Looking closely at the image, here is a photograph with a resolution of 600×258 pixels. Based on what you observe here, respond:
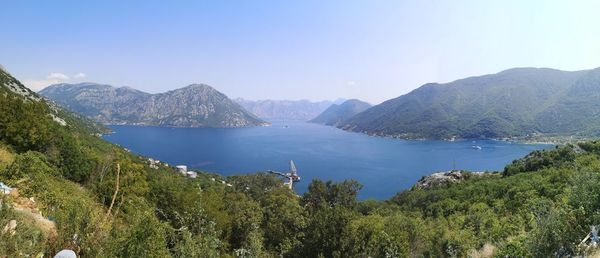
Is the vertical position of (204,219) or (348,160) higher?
(204,219)

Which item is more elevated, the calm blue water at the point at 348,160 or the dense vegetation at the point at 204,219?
the dense vegetation at the point at 204,219

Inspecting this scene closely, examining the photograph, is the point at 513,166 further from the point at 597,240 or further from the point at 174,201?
the point at 597,240

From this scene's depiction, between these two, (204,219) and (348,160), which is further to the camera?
(348,160)

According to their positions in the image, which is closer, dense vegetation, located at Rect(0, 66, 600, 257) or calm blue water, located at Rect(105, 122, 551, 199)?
dense vegetation, located at Rect(0, 66, 600, 257)

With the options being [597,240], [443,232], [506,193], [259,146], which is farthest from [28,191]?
[259,146]

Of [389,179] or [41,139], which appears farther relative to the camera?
[389,179]

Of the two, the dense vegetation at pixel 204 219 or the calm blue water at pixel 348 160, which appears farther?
the calm blue water at pixel 348 160

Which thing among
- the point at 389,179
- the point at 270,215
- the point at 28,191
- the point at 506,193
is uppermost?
the point at 28,191

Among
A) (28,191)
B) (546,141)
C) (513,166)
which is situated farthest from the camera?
(546,141)
